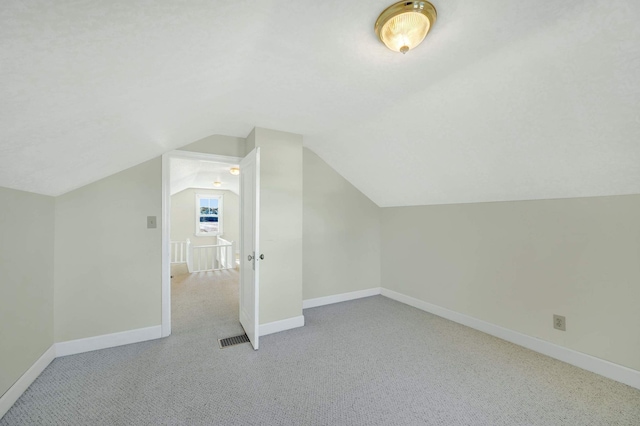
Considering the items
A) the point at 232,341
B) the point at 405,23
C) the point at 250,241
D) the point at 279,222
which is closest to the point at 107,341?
the point at 232,341

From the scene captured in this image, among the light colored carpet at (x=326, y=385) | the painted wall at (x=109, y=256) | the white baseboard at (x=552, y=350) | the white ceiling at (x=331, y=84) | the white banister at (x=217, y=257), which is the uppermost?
the white ceiling at (x=331, y=84)

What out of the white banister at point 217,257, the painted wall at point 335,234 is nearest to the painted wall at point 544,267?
the painted wall at point 335,234

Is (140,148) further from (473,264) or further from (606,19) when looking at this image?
(473,264)

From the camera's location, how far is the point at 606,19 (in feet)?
3.98

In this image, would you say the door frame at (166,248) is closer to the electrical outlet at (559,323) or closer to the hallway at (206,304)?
the hallway at (206,304)

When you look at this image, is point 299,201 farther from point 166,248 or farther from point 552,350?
point 552,350

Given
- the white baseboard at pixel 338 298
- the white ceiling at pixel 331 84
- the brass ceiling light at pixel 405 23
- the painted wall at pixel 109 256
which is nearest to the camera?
the white ceiling at pixel 331 84

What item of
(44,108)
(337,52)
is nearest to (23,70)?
(44,108)

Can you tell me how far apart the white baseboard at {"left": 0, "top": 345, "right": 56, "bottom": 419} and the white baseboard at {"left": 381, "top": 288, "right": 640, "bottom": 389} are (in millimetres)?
4095

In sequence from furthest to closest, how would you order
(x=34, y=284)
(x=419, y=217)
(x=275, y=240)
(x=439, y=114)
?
(x=419, y=217) < (x=275, y=240) < (x=439, y=114) < (x=34, y=284)

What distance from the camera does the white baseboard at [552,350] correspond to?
194 centimetres

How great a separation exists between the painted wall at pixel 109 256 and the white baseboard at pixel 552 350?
A: 11.8 ft

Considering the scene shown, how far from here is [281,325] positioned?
2893mm

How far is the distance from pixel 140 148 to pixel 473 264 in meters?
3.82
